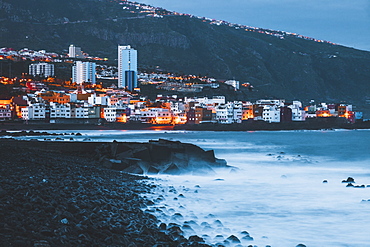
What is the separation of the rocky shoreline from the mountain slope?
474ft

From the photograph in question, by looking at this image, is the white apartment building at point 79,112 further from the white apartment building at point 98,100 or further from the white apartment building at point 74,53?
the white apartment building at point 74,53

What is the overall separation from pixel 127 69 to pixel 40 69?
24.9m

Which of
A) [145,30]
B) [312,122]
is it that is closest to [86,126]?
[312,122]

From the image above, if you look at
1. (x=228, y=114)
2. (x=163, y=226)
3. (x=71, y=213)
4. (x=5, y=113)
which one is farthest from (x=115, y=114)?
(x=71, y=213)

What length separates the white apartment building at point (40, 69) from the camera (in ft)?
374

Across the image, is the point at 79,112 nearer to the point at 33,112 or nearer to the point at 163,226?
the point at 33,112

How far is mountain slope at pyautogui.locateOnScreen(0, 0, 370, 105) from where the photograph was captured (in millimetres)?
163625

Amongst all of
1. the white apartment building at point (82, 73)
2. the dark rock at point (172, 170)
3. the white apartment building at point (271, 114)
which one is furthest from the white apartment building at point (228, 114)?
the dark rock at point (172, 170)

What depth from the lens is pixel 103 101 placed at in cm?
8406

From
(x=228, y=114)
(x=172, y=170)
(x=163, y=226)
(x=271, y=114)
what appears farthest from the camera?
(x=271, y=114)

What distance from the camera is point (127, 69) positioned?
429 feet

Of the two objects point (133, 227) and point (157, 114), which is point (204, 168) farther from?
point (157, 114)

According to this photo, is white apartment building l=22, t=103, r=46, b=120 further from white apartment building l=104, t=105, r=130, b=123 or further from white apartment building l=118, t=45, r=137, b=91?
white apartment building l=118, t=45, r=137, b=91

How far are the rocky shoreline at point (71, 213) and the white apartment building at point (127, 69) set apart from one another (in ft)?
370
